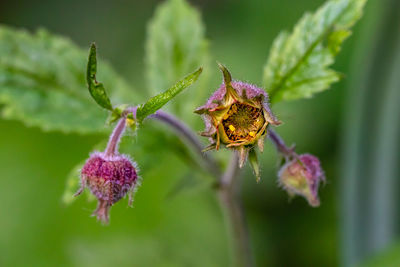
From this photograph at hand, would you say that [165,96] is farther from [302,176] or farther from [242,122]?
[302,176]

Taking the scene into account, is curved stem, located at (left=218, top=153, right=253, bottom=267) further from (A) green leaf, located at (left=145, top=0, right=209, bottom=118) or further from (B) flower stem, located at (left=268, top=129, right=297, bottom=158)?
(A) green leaf, located at (left=145, top=0, right=209, bottom=118)

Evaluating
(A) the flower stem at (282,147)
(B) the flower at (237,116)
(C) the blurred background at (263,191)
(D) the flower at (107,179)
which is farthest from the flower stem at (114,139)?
(C) the blurred background at (263,191)

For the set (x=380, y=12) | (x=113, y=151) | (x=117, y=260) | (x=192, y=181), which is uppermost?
(x=380, y=12)

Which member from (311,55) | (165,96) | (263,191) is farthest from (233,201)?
(263,191)

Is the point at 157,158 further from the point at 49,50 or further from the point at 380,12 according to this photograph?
the point at 380,12

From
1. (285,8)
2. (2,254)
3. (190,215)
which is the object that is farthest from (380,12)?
(2,254)

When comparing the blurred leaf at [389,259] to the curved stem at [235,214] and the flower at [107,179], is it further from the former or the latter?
the flower at [107,179]
